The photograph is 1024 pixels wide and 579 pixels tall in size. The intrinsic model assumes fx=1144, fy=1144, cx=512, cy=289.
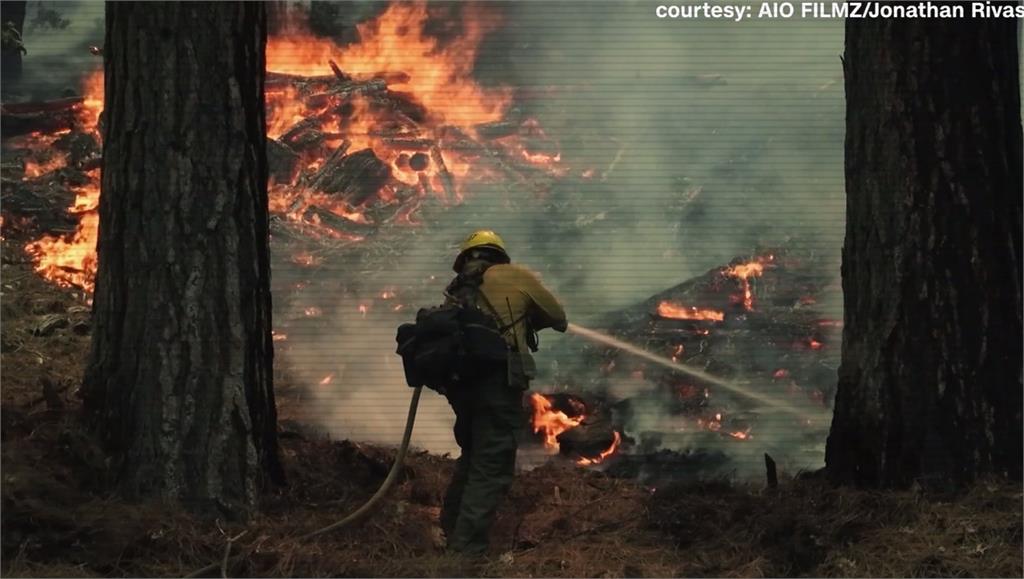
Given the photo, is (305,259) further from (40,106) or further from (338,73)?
(40,106)

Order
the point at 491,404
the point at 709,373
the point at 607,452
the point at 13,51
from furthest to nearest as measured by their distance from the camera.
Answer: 1. the point at 13,51
2. the point at 709,373
3. the point at 607,452
4. the point at 491,404

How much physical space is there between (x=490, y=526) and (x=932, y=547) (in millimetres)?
2147

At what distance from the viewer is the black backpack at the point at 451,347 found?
560 cm

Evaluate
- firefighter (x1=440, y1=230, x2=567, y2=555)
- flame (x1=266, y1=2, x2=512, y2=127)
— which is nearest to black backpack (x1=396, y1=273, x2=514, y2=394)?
firefighter (x1=440, y1=230, x2=567, y2=555)

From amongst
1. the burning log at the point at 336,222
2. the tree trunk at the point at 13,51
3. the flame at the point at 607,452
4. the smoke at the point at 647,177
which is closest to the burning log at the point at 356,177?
the burning log at the point at 336,222

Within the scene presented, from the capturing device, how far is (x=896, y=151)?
19.7ft

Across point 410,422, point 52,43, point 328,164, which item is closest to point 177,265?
point 410,422

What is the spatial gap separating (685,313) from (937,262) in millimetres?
1904

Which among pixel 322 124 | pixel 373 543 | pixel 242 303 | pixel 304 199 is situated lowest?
pixel 373 543

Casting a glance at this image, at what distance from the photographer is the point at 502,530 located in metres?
6.11

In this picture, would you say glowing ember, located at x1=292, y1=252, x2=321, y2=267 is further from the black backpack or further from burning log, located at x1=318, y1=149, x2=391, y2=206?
the black backpack

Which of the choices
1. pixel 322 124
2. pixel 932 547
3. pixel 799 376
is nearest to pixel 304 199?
pixel 322 124

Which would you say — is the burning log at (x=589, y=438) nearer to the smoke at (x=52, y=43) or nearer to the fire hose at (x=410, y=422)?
the fire hose at (x=410, y=422)

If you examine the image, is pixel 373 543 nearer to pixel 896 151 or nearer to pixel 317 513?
pixel 317 513
